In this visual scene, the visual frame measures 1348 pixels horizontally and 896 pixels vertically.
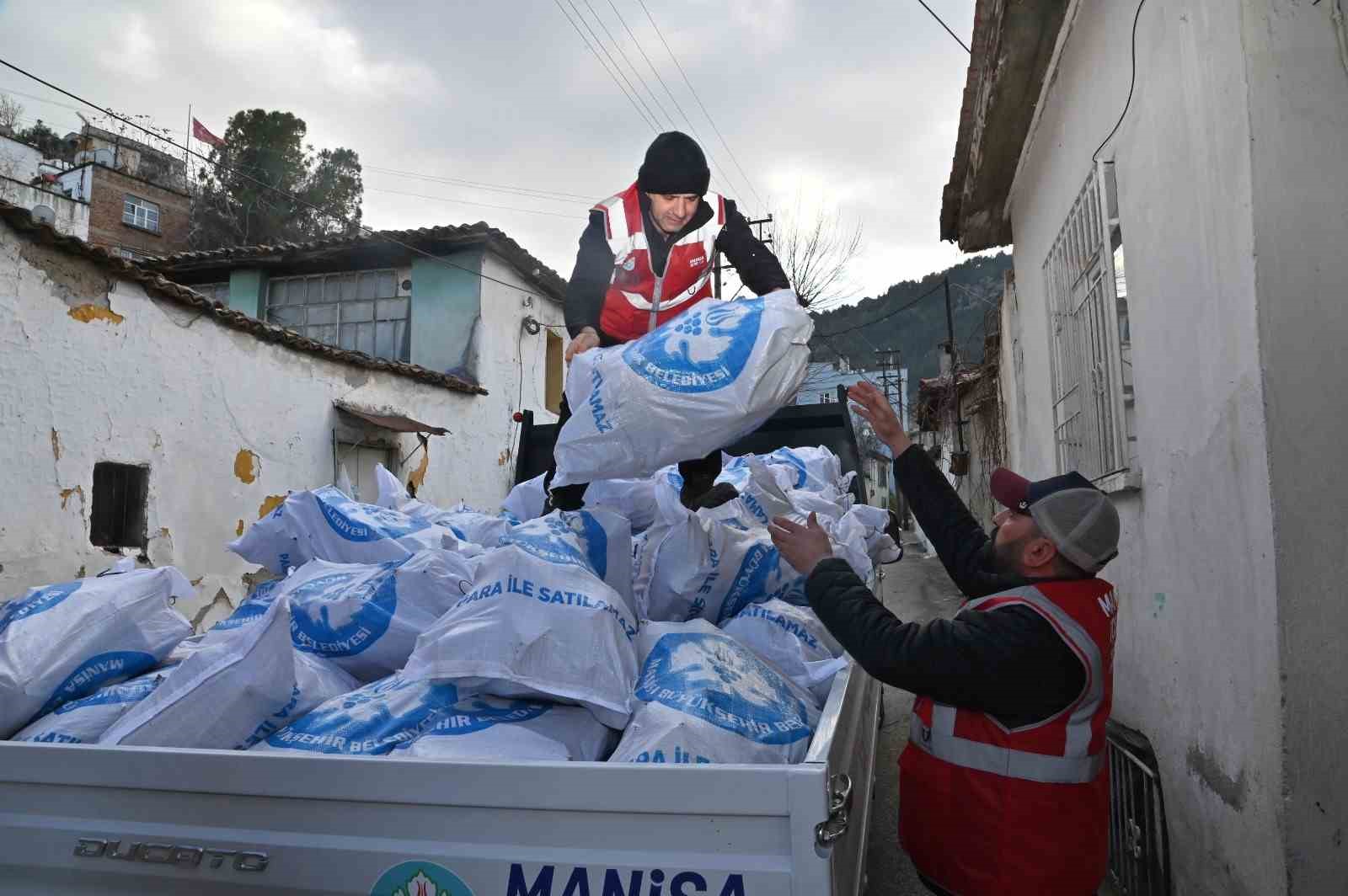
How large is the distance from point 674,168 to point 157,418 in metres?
6.60

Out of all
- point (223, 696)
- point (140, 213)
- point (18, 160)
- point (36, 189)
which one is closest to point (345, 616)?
point (223, 696)

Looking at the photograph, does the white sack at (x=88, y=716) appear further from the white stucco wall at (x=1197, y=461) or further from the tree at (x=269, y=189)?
the tree at (x=269, y=189)

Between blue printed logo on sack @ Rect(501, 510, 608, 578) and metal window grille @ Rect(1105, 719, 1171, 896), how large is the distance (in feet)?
6.42

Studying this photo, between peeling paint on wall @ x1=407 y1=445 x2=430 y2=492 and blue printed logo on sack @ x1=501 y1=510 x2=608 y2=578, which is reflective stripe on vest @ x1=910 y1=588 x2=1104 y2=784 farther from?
peeling paint on wall @ x1=407 y1=445 x2=430 y2=492

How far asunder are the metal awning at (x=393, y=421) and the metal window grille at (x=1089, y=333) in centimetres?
760

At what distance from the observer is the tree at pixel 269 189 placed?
92.4ft

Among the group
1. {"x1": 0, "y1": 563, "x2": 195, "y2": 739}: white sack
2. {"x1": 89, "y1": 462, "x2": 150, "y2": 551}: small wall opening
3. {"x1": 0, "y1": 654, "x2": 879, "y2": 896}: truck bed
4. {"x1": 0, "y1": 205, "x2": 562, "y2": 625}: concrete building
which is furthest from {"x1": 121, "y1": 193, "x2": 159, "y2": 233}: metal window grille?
{"x1": 0, "y1": 654, "x2": 879, "y2": 896}: truck bed

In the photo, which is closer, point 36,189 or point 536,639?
point 536,639

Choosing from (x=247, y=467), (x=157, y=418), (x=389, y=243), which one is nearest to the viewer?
(x=157, y=418)

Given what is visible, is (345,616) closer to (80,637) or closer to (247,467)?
(80,637)

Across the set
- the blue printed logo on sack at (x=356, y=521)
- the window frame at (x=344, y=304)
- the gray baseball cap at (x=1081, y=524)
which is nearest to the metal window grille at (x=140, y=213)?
the window frame at (x=344, y=304)

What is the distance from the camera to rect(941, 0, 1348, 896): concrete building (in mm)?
2047

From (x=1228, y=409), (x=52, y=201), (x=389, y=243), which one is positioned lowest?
(x=1228, y=409)

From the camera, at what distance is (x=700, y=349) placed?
2164 mm
